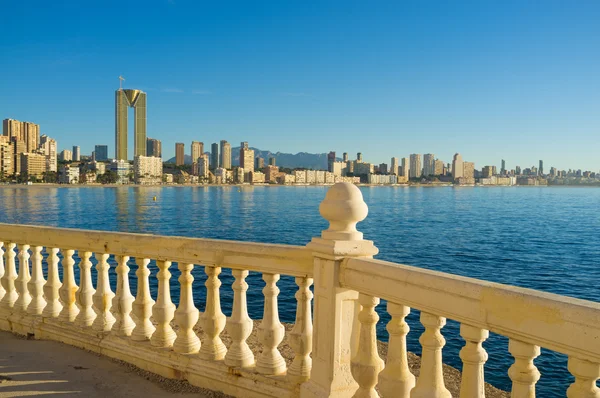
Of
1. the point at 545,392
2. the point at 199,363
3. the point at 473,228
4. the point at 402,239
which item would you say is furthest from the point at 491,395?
the point at 473,228

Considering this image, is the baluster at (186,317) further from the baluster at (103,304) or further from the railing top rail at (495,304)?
the railing top rail at (495,304)

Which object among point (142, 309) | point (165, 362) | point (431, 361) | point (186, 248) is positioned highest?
point (186, 248)

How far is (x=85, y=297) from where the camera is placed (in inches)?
223

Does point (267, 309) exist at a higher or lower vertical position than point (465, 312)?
lower

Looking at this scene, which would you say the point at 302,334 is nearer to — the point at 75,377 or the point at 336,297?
the point at 336,297

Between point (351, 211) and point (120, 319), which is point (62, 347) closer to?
point (120, 319)

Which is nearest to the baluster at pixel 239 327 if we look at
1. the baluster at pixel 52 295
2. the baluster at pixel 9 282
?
the baluster at pixel 52 295

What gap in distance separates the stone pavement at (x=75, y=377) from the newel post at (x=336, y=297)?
3.95 ft

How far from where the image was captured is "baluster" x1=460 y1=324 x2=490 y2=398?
112 inches

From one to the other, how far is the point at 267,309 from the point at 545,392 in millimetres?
12499

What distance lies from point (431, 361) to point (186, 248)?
2569 mm

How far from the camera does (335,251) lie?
3.71 m

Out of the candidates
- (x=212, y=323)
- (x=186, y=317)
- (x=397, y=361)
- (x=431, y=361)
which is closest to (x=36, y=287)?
(x=186, y=317)

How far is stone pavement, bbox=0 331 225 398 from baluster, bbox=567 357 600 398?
3.09m
